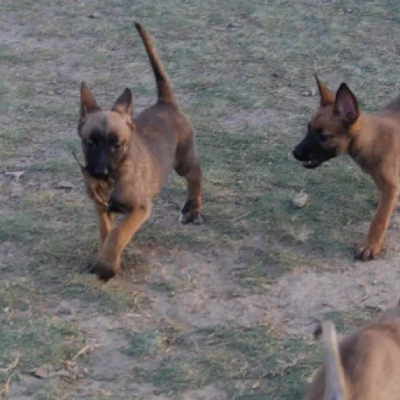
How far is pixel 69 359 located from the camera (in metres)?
5.08

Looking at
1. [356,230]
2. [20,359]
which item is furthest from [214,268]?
[20,359]

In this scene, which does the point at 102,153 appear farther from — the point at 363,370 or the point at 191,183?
the point at 363,370

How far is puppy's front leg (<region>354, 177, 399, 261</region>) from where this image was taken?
6.24m

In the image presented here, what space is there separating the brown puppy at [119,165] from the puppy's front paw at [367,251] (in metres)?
1.23

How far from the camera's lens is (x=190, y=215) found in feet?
22.0

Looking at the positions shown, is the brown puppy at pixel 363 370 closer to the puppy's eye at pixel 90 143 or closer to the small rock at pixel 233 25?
the puppy's eye at pixel 90 143

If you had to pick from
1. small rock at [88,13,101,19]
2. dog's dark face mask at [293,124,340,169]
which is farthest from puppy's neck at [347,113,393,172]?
small rock at [88,13,101,19]

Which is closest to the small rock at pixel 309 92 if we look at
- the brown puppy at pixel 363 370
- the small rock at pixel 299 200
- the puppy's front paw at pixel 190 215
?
the small rock at pixel 299 200

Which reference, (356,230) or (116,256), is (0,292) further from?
(356,230)

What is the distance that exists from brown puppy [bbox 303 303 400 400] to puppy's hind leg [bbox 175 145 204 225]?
8.64 ft

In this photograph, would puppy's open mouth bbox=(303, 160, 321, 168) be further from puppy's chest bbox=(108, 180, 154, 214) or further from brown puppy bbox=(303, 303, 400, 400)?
brown puppy bbox=(303, 303, 400, 400)

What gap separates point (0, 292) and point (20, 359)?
722mm

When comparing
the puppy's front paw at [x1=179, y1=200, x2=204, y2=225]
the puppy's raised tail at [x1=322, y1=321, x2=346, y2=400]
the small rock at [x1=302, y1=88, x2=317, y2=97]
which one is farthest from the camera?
the small rock at [x1=302, y1=88, x2=317, y2=97]

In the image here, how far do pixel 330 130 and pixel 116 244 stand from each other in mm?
1563
